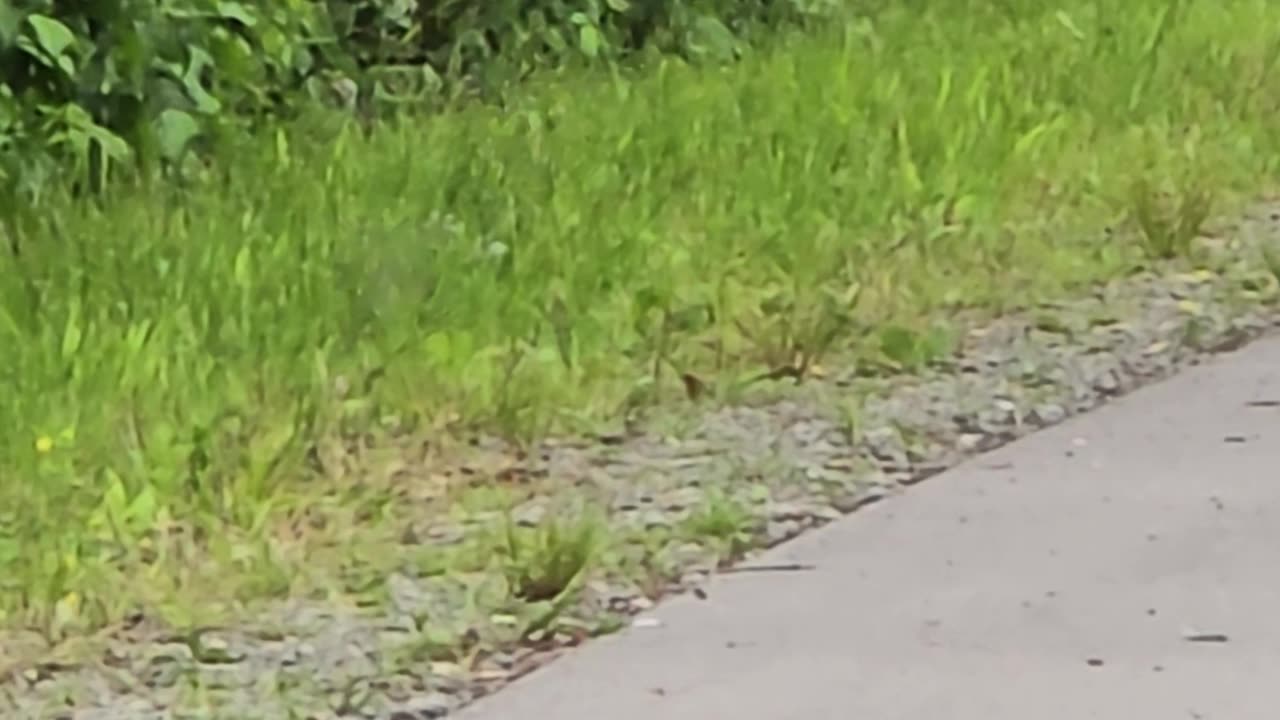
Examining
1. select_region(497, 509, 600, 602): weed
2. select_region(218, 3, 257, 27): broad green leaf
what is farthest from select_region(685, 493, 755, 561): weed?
select_region(218, 3, 257, 27): broad green leaf

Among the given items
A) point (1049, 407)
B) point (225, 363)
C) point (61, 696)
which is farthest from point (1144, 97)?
point (61, 696)

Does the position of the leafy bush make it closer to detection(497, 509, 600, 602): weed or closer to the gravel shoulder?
the gravel shoulder

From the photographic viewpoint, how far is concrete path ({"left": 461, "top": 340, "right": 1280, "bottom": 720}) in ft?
11.7

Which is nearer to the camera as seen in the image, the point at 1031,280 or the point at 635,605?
the point at 635,605

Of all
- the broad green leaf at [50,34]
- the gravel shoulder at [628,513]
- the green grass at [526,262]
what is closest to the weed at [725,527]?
the gravel shoulder at [628,513]

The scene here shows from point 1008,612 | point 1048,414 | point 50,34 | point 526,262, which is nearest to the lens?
point 1008,612

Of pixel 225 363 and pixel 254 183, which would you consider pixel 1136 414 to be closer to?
pixel 225 363

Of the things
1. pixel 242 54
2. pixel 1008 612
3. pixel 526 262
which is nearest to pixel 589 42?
pixel 242 54

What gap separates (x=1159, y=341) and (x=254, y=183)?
2306mm

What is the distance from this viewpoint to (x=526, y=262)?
564 cm

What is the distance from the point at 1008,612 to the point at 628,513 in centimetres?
74

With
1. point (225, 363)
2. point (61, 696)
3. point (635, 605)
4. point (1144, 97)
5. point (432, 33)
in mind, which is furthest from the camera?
point (432, 33)

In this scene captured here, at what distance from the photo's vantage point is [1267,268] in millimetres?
5934

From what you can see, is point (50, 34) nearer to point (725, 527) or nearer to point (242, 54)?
point (242, 54)
